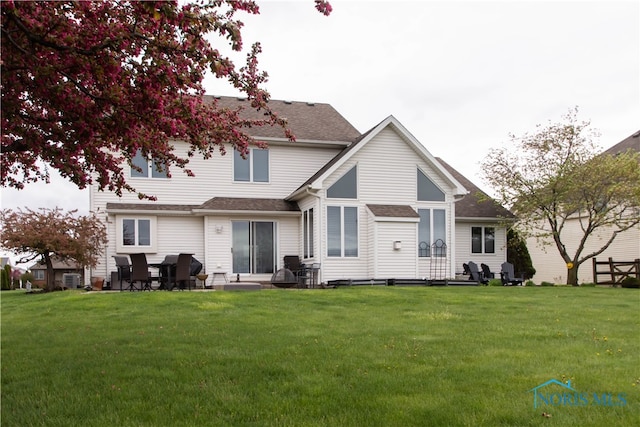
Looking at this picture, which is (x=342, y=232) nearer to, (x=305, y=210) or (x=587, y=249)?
(x=305, y=210)

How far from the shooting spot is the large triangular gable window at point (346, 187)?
2050 cm

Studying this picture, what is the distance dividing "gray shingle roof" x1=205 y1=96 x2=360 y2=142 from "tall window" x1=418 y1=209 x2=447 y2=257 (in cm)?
425

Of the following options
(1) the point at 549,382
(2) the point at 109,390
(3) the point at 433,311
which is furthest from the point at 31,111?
(3) the point at 433,311

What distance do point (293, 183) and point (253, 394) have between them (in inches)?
690

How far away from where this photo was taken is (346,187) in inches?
814

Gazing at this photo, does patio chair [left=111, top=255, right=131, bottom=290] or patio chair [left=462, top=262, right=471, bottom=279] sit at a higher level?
patio chair [left=111, top=255, right=131, bottom=290]

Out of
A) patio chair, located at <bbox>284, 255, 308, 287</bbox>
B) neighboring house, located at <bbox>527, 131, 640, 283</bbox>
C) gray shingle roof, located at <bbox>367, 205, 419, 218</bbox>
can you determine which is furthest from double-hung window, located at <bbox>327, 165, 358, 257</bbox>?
neighboring house, located at <bbox>527, 131, 640, 283</bbox>

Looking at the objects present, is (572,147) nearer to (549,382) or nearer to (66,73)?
(549,382)

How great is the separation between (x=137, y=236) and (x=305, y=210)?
5.92m

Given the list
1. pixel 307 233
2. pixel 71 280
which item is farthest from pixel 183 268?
pixel 71 280

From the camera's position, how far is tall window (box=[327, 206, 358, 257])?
20.3 metres

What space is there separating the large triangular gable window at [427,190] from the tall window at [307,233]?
399 cm

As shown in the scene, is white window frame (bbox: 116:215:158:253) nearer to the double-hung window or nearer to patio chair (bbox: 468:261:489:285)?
the double-hung window

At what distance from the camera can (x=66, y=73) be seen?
551cm
